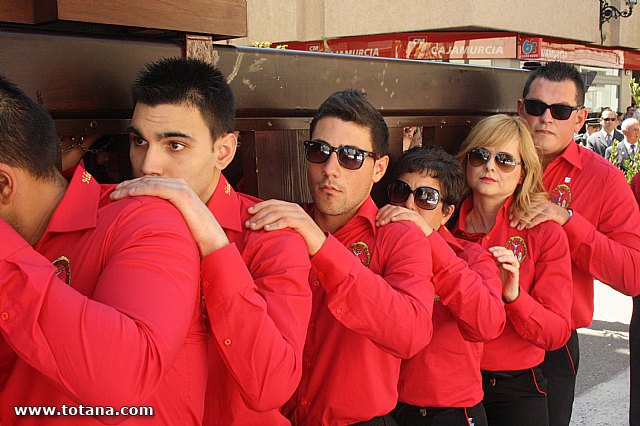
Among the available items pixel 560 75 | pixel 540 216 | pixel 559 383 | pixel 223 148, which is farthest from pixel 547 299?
pixel 223 148

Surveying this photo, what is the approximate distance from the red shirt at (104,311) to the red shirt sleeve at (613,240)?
2237 millimetres

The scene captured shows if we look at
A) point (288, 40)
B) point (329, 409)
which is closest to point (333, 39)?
point (288, 40)

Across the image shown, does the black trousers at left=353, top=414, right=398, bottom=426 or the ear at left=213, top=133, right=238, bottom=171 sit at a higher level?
→ the ear at left=213, top=133, right=238, bottom=171

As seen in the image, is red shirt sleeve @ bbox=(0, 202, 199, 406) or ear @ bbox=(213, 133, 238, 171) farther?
ear @ bbox=(213, 133, 238, 171)

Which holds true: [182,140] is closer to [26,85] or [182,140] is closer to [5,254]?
[26,85]

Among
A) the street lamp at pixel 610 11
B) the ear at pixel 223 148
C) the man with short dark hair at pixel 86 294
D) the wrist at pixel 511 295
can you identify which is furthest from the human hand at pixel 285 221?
the street lamp at pixel 610 11

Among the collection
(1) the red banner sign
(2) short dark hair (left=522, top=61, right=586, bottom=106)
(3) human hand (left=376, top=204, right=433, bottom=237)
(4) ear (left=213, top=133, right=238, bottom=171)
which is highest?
(1) the red banner sign

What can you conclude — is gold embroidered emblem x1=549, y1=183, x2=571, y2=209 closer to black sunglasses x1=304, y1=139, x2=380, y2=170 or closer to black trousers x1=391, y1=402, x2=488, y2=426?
black trousers x1=391, y1=402, x2=488, y2=426

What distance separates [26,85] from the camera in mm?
2051

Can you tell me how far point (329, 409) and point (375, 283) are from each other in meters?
0.50

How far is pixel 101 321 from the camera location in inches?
53.9

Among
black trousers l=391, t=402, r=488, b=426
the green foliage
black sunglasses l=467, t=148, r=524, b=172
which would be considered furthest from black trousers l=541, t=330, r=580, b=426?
the green foliage

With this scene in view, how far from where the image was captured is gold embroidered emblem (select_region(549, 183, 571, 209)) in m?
3.75

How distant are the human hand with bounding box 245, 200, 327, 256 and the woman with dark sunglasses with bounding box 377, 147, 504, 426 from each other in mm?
510
